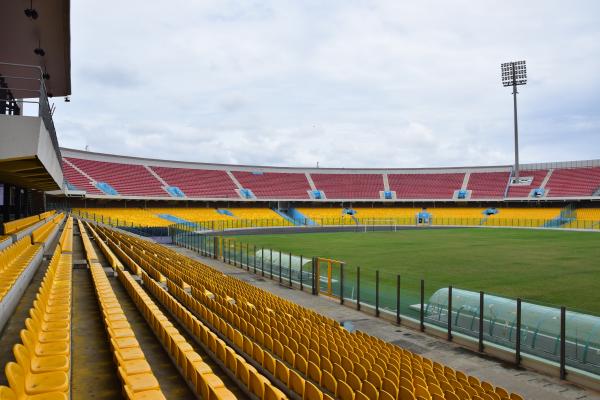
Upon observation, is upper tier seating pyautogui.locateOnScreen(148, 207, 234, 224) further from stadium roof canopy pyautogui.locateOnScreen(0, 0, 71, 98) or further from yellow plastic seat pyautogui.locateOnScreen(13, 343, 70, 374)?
yellow plastic seat pyautogui.locateOnScreen(13, 343, 70, 374)

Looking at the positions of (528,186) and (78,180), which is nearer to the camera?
(78,180)

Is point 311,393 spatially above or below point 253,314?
above

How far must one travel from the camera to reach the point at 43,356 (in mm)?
4629

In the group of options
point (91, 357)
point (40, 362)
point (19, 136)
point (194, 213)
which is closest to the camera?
point (40, 362)

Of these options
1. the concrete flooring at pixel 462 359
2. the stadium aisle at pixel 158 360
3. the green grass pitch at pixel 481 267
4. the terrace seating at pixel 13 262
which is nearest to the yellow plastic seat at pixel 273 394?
the stadium aisle at pixel 158 360

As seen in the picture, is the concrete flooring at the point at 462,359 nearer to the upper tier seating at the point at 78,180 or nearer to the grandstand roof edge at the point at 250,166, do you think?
the upper tier seating at the point at 78,180

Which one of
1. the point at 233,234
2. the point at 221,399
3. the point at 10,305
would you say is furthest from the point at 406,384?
the point at 233,234

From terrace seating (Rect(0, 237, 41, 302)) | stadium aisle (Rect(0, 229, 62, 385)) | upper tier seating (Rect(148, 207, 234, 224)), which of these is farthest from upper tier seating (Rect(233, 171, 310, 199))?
stadium aisle (Rect(0, 229, 62, 385))

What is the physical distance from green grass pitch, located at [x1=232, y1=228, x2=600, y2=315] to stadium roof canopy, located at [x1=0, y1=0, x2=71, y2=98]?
10557 mm

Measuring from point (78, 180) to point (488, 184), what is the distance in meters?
58.1

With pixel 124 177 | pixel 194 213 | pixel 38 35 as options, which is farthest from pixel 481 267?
pixel 124 177

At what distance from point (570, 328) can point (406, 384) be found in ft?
15.1

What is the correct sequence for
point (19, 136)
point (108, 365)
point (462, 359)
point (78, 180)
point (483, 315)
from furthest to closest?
1. point (78, 180)
2. point (483, 315)
3. point (462, 359)
4. point (19, 136)
5. point (108, 365)

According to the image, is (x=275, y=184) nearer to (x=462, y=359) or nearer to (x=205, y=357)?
(x=462, y=359)
